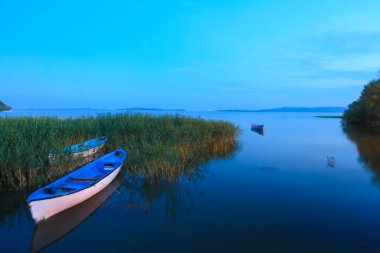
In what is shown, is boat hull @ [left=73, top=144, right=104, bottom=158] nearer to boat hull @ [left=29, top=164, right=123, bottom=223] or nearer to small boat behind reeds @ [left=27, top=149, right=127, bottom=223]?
small boat behind reeds @ [left=27, top=149, right=127, bottom=223]

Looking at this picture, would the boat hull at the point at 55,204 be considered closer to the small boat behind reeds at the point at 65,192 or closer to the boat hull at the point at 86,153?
the small boat behind reeds at the point at 65,192

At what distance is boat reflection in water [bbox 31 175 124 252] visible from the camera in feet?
16.1

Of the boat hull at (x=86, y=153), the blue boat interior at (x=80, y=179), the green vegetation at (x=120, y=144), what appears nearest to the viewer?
the blue boat interior at (x=80, y=179)

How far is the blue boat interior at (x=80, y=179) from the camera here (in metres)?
5.36

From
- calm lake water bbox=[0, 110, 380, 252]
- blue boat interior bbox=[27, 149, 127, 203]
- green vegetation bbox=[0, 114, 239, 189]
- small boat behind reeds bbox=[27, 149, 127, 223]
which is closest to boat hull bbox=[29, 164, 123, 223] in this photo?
small boat behind reeds bbox=[27, 149, 127, 223]

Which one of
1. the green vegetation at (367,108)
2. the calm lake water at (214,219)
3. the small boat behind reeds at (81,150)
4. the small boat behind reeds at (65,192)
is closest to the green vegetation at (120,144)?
the small boat behind reeds at (81,150)

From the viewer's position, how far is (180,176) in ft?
29.2

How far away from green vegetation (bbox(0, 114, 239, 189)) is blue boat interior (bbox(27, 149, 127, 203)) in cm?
83

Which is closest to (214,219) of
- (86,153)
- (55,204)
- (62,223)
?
(62,223)

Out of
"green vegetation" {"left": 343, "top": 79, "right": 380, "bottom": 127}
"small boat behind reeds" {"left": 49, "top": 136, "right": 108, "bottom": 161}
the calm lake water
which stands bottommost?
the calm lake water

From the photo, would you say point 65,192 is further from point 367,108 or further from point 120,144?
point 367,108

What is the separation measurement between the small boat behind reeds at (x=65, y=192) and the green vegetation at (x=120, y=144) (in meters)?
1.22

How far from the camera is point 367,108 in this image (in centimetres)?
3656

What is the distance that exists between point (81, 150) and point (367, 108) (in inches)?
1617
